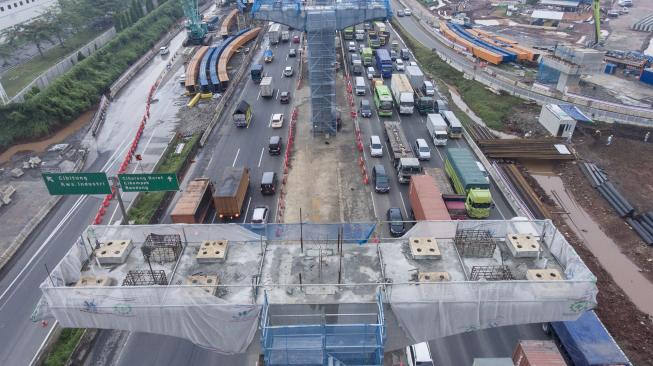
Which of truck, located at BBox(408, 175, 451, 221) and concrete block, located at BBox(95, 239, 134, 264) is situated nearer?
concrete block, located at BBox(95, 239, 134, 264)

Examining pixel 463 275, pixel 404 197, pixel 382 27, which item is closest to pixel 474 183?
pixel 404 197

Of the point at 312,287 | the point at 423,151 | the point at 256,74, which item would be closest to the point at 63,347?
the point at 312,287

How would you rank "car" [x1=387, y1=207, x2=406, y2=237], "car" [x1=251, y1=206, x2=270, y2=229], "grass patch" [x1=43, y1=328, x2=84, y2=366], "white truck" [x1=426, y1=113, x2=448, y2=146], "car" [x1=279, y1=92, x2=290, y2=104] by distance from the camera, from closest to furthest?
1. "grass patch" [x1=43, y1=328, x2=84, y2=366]
2. "car" [x1=387, y1=207, x2=406, y2=237]
3. "car" [x1=251, y1=206, x2=270, y2=229]
4. "white truck" [x1=426, y1=113, x2=448, y2=146]
5. "car" [x1=279, y1=92, x2=290, y2=104]

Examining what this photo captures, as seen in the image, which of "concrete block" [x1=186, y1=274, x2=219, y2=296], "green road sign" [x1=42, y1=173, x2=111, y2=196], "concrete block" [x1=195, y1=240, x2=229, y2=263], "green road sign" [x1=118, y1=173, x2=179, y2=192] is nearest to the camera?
"concrete block" [x1=186, y1=274, x2=219, y2=296]

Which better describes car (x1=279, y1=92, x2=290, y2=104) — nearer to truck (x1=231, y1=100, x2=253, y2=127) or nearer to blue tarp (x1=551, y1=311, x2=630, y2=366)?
truck (x1=231, y1=100, x2=253, y2=127)

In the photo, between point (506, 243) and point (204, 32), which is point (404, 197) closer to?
point (506, 243)

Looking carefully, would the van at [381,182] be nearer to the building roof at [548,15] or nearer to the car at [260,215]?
the car at [260,215]

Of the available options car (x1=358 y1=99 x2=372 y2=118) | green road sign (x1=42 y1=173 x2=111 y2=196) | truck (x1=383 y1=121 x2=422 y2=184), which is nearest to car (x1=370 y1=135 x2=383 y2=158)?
truck (x1=383 y1=121 x2=422 y2=184)
